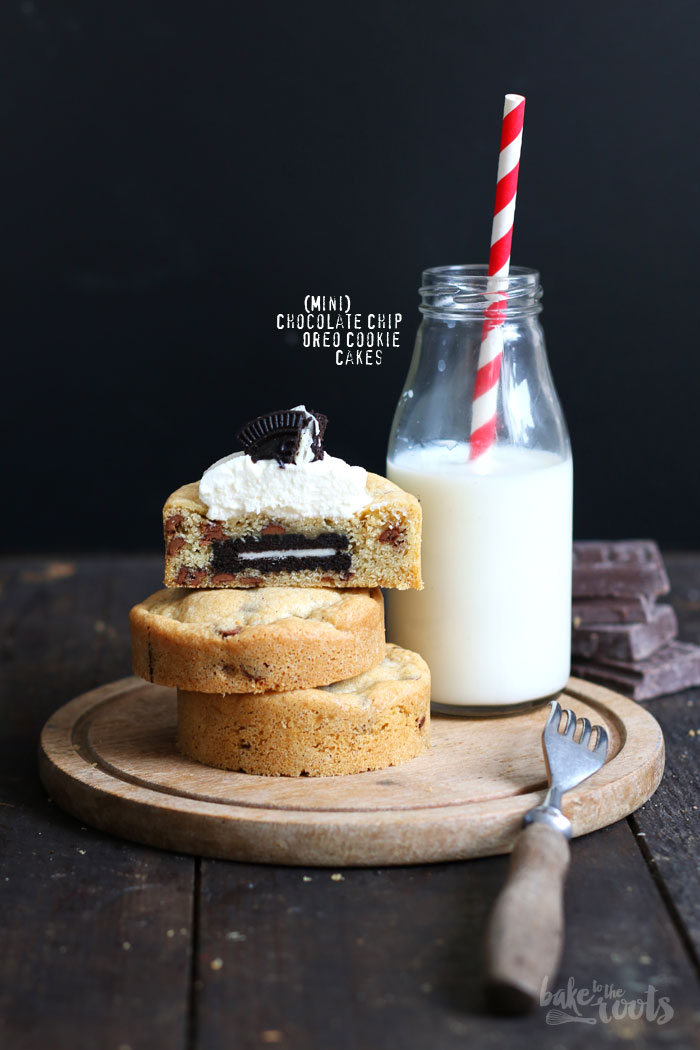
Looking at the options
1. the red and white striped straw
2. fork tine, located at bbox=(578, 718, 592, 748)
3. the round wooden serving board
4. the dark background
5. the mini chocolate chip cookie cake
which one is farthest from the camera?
the dark background

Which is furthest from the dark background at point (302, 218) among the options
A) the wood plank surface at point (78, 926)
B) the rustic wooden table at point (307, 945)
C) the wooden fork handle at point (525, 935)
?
the wooden fork handle at point (525, 935)

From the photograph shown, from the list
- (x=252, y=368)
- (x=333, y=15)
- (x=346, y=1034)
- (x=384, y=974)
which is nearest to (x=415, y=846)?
(x=384, y=974)

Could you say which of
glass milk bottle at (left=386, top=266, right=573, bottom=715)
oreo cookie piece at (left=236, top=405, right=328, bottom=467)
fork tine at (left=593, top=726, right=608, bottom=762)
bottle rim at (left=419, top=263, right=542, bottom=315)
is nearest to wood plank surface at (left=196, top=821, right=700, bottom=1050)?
fork tine at (left=593, top=726, right=608, bottom=762)

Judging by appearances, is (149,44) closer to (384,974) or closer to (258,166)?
(258,166)

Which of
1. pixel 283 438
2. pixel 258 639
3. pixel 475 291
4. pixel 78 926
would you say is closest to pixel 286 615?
pixel 258 639

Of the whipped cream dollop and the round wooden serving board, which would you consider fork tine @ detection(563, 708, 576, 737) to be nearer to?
the round wooden serving board

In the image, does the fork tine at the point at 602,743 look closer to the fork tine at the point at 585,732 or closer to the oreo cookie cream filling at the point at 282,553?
the fork tine at the point at 585,732
